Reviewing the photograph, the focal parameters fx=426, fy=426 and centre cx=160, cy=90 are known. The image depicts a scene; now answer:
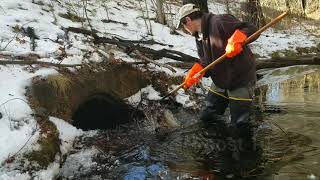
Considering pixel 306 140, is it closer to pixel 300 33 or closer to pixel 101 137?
pixel 101 137

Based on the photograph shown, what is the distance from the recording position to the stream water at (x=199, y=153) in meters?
4.71

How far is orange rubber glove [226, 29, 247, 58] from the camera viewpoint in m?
4.74

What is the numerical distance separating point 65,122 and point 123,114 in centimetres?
120

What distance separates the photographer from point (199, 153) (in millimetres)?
5438

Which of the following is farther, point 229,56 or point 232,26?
point 232,26

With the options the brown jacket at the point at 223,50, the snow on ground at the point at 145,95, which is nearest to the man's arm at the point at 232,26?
the brown jacket at the point at 223,50

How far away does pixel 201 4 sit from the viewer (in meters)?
11.1

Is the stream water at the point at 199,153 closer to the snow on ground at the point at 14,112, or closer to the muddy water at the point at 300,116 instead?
the muddy water at the point at 300,116

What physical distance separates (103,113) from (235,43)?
2.68 meters

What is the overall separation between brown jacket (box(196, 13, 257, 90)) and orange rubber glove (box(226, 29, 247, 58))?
14cm

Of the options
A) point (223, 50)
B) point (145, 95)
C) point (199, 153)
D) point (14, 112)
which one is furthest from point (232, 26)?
point (14, 112)

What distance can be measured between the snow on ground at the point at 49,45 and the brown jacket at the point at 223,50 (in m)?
2.03

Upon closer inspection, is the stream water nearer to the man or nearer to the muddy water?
the muddy water

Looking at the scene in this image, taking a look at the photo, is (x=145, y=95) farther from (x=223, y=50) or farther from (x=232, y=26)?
(x=232, y=26)
